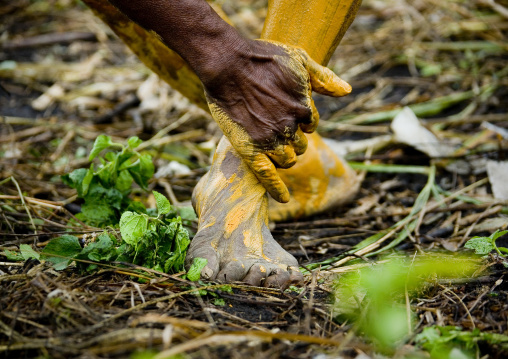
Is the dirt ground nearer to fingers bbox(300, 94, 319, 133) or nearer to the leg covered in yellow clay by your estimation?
the leg covered in yellow clay

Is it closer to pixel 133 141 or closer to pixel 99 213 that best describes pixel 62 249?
pixel 99 213

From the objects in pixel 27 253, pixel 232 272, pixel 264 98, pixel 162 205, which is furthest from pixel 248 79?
pixel 27 253

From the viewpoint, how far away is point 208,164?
2441mm

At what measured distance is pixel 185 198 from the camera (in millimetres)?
2160

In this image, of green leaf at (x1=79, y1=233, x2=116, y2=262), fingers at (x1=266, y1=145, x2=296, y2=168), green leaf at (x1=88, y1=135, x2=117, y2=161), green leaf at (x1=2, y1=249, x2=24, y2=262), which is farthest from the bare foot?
green leaf at (x1=2, y1=249, x2=24, y2=262)

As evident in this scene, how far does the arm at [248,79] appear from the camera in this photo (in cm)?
137

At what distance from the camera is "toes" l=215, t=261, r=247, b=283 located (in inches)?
54.4

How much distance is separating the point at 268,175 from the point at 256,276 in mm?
322

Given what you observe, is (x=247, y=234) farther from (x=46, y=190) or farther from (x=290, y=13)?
(x=46, y=190)

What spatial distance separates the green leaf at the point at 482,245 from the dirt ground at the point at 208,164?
4 centimetres

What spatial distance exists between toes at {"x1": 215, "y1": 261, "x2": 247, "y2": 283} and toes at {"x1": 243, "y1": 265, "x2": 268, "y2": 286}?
0.02 m

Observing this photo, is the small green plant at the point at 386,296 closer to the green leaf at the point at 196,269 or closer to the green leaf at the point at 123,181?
the green leaf at the point at 196,269

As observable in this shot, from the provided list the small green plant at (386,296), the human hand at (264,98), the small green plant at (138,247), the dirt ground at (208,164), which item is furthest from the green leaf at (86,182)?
the small green plant at (386,296)

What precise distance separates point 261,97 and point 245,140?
135 mm
